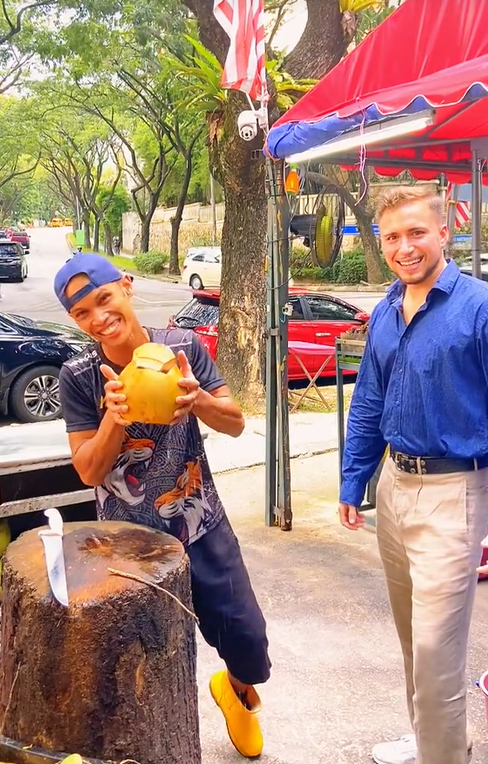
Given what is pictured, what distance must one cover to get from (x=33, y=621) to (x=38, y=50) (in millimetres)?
17937

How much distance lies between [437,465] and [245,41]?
384cm

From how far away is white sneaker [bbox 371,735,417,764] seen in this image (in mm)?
2744

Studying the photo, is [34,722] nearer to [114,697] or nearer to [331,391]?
[114,697]

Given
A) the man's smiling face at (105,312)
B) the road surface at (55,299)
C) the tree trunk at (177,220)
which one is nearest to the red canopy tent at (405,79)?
the man's smiling face at (105,312)

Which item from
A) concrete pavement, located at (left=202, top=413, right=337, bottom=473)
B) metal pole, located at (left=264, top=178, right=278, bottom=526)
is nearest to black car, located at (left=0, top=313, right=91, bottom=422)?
concrete pavement, located at (left=202, top=413, right=337, bottom=473)

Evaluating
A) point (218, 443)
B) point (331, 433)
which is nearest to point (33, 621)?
point (218, 443)

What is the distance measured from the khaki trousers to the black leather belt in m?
0.02

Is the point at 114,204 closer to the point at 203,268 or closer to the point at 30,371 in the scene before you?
the point at 203,268

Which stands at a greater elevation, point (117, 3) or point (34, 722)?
point (117, 3)

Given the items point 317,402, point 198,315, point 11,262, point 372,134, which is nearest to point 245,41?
point 372,134

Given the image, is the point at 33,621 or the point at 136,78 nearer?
the point at 33,621

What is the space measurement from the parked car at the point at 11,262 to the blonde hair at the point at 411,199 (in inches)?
1216

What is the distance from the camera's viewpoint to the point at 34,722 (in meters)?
1.83

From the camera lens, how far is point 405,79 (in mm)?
4215
